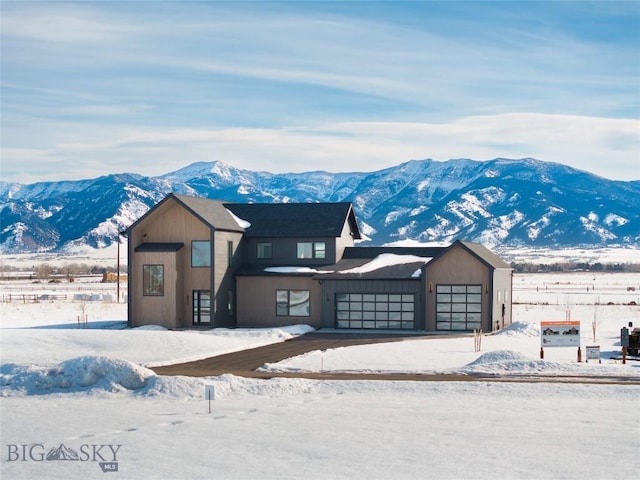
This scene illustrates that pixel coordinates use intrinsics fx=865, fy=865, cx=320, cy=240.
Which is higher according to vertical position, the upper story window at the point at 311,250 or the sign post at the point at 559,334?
the upper story window at the point at 311,250

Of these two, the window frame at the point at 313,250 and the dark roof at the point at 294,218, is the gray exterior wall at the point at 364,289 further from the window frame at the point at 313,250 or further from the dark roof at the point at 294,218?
the dark roof at the point at 294,218

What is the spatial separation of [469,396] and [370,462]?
7915mm

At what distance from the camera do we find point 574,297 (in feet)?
256

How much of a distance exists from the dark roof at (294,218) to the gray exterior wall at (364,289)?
3810 millimetres

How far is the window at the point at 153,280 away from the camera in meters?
47.0

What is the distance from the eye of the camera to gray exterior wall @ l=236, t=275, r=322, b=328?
47.7m

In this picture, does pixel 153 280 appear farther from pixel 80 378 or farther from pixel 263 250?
pixel 80 378

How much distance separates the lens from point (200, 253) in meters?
47.1

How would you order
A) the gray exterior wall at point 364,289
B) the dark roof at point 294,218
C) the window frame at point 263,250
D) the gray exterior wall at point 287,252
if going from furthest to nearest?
the window frame at point 263,250 < the dark roof at point 294,218 < the gray exterior wall at point 287,252 < the gray exterior wall at point 364,289

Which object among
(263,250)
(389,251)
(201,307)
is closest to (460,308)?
(389,251)

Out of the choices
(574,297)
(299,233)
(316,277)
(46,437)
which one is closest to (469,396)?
Answer: (46,437)

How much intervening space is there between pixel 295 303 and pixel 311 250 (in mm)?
3792

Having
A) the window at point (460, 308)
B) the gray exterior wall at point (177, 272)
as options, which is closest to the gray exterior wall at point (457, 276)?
the window at point (460, 308)

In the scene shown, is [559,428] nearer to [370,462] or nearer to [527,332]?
[370,462]
